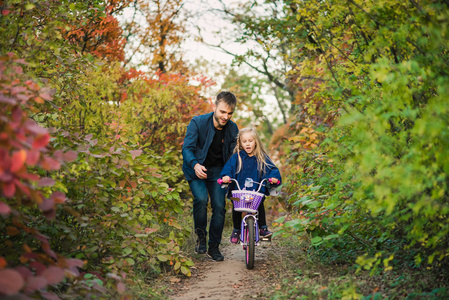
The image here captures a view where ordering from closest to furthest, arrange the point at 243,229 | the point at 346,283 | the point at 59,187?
1. the point at 59,187
2. the point at 346,283
3. the point at 243,229

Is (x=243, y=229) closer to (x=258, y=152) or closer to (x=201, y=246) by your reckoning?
(x=201, y=246)

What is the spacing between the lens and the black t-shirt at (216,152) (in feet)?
17.8

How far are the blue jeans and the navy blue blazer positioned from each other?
17 cm

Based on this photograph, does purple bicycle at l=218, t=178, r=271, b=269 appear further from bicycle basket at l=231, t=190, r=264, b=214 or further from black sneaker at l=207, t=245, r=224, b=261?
black sneaker at l=207, t=245, r=224, b=261

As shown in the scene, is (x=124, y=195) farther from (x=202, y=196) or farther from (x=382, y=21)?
(x=382, y=21)

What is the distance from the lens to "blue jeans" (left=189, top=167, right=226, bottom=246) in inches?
204

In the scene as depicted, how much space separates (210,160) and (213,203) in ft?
1.88

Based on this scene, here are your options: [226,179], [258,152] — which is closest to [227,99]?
[258,152]

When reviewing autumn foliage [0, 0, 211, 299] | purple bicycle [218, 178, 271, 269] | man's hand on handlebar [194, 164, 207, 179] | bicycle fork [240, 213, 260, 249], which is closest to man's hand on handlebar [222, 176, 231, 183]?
purple bicycle [218, 178, 271, 269]

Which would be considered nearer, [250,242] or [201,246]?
[250,242]

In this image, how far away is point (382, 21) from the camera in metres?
2.93

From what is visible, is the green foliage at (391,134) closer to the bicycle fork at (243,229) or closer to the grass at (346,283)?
the grass at (346,283)

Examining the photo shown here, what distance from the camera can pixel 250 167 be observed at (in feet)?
16.8

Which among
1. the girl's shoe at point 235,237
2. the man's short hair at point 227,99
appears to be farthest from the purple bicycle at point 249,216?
the man's short hair at point 227,99
